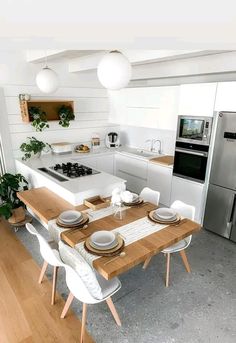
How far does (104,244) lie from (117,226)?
0.36 meters

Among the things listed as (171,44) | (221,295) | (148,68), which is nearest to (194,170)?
(221,295)

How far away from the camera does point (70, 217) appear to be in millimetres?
2180

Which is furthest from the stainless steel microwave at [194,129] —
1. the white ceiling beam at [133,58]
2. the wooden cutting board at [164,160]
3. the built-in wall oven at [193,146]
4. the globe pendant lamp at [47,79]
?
the globe pendant lamp at [47,79]

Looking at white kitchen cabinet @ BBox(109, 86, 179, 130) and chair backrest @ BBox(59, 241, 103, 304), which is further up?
white kitchen cabinet @ BBox(109, 86, 179, 130)

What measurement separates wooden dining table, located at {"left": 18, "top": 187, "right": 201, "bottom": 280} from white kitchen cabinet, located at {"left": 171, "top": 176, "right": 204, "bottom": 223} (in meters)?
1.08

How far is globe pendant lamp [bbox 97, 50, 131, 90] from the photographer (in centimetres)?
156

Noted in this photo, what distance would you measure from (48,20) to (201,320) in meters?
2.42

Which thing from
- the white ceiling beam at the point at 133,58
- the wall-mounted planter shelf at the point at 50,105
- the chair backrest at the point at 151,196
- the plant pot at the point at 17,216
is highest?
the white ceiling beam at the point at 133,58

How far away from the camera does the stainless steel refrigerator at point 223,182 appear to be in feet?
9.40

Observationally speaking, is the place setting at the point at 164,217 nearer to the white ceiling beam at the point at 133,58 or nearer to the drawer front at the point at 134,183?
the white ceiling beam at the point at 133,58

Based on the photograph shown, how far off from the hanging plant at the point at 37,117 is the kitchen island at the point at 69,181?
0.60 m

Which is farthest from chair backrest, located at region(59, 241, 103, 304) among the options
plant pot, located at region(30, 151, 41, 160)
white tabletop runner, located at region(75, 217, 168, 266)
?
plant pot, located at region(30, 151, 41, 160)

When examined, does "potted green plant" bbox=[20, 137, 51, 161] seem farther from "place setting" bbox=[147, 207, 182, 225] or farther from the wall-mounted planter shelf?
"place setting" bbox=[147, 207, 182, 225]

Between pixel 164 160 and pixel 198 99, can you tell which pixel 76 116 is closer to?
pixel 164 160
